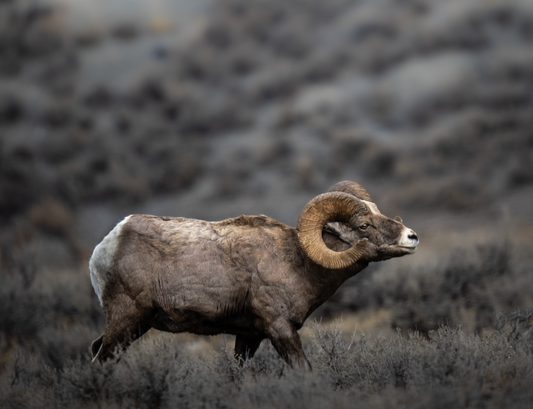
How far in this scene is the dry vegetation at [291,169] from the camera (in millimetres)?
4648

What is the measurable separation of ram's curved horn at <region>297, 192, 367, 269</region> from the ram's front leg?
74cm

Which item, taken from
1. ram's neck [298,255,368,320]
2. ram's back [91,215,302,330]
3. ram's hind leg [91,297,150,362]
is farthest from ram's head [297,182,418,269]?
ram's hind leg [91,297,150,362]

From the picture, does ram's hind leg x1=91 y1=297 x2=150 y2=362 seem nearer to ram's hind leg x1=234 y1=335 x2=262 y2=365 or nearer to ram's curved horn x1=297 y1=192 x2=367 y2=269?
ram's hind leg x1=234 y1=335 x2=262 y2=365

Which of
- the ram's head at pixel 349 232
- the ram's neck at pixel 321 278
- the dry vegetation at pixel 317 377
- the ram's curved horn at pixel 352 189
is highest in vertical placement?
the ram's curved horn at pixel 352 189

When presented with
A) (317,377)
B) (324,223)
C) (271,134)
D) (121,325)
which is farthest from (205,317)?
(271,134)

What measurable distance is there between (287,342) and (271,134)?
740 inches

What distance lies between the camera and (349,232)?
507 centimetres

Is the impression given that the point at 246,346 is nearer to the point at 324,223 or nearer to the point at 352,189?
the point at 324,223

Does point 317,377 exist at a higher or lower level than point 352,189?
lower

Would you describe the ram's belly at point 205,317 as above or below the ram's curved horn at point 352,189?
below

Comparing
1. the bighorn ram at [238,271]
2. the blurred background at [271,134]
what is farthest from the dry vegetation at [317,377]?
the blurred background at [271,134]

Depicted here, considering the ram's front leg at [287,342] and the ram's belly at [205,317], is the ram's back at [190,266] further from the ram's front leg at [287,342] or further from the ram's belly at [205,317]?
the ram's front leg at [287,342]

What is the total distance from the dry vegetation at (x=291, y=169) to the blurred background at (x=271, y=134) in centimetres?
9

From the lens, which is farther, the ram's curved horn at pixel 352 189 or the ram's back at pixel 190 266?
the ram's curved horn at pixel 352 189
